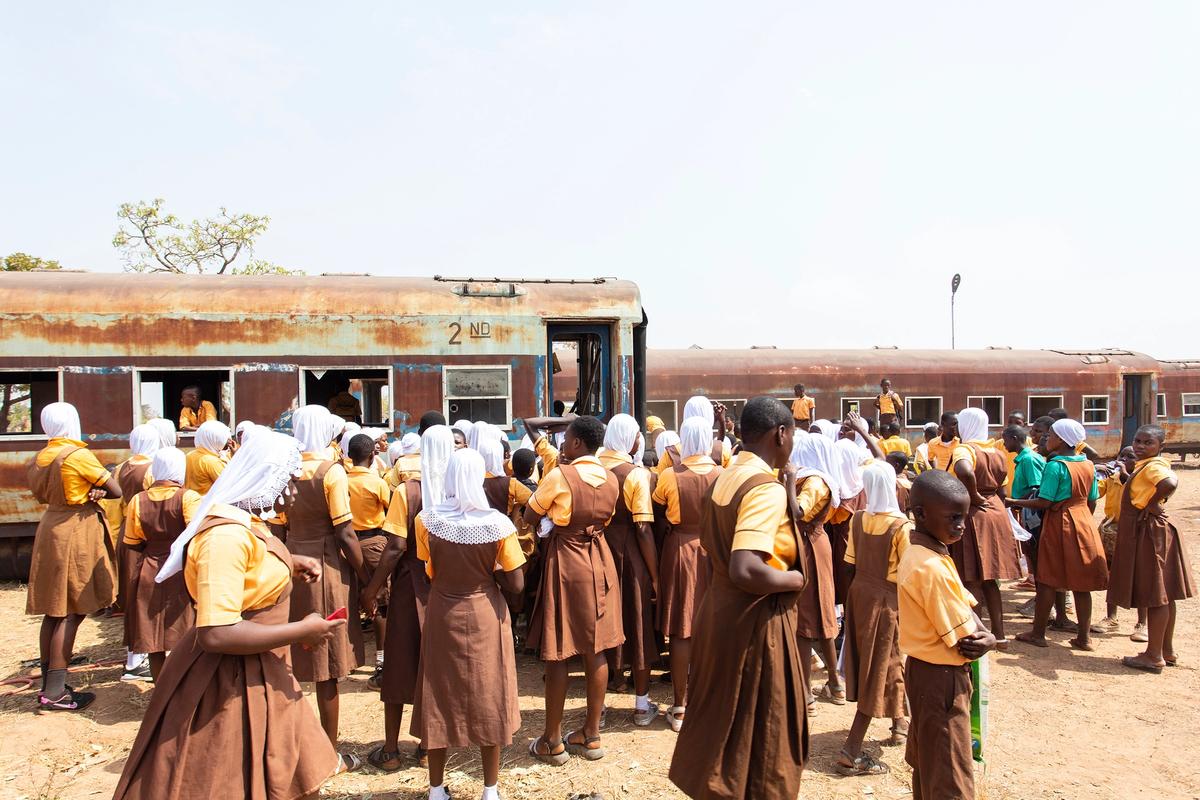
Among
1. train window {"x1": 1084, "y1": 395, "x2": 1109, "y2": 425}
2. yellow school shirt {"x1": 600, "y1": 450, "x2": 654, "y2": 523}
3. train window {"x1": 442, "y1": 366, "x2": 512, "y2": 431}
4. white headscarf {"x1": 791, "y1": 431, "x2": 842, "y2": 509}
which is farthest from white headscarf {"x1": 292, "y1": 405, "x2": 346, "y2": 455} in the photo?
train window {"x1": 1084, "y1": 395, "x2": 1109, "y2": 425}

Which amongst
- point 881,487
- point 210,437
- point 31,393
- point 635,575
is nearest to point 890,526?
point 881,487

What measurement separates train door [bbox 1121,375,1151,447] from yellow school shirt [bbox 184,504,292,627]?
21.5m

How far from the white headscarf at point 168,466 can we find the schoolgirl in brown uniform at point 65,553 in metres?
0.79

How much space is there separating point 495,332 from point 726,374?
7.71 m

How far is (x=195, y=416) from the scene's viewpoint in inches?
330

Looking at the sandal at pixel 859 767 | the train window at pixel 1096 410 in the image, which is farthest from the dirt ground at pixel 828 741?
the train window at pixel 1096 410

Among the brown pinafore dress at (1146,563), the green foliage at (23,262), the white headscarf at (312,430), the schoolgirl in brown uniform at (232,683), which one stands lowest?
the brown pinafore dress at (1146,563)

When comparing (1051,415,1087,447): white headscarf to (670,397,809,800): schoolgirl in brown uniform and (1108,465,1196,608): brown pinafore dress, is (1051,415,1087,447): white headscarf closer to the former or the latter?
(1108,465,1196,608): brown pinafore dress

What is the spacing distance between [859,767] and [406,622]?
2530 millimetres

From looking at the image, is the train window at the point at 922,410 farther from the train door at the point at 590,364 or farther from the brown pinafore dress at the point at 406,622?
the brown pinafore dress at the point at 406,622

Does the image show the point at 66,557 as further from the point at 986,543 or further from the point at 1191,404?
the point at 1191,404

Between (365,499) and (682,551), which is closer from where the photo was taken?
(682,551)

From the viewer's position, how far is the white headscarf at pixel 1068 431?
6.02 meters

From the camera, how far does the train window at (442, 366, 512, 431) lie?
873 cm
